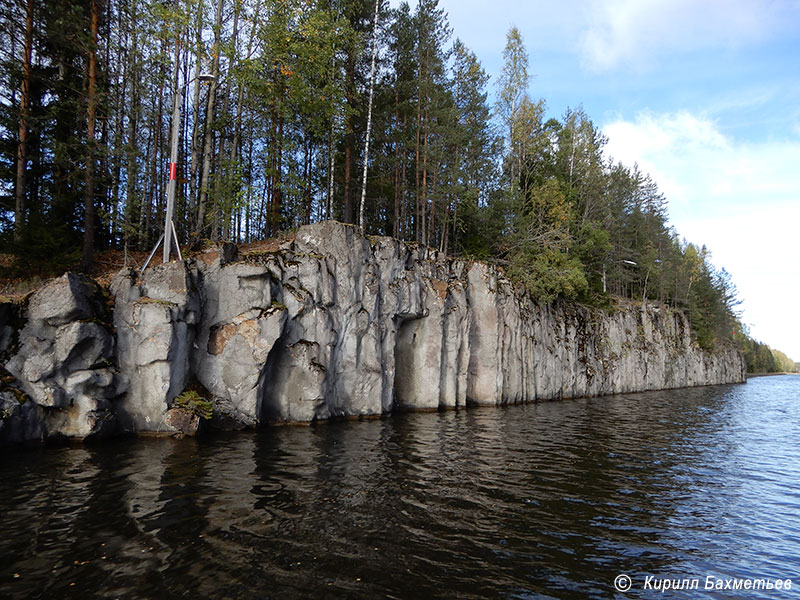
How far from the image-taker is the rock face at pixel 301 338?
15.5 meters

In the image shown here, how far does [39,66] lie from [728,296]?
319 ft

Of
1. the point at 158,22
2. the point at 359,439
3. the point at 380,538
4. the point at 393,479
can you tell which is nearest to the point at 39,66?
the point at 158,22

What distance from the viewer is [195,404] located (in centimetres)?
1742

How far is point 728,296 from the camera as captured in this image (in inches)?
3196

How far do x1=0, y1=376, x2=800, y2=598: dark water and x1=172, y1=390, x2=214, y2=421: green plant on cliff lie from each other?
4.77ft

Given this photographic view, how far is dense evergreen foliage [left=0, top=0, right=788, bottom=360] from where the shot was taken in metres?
21.4

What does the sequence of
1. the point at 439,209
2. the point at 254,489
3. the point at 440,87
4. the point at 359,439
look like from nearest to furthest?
the point at 254,489 < the point at 359,439 < the point at 440,87 < the point at 439,209

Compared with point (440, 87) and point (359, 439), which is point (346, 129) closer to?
point (440, 87)

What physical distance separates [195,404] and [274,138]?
1809 cm

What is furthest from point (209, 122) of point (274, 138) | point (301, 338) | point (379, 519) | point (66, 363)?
point (379, 519)

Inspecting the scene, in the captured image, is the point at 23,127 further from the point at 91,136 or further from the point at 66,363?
the point at 66,363

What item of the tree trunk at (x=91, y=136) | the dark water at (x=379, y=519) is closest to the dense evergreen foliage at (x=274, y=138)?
the tree trunk at (x=91, y=136)

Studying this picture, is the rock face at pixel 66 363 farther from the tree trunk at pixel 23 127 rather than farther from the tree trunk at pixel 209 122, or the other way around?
the tree trunk at pixel 209 122

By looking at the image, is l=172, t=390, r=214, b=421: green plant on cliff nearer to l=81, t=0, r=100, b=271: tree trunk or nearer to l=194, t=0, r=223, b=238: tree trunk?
l=81, t=0, r=100, b=271: tree trunk
